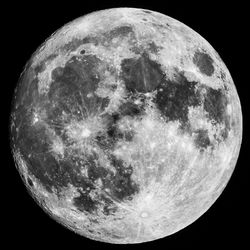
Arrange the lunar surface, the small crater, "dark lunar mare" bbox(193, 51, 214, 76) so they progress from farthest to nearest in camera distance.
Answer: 1. the small crater
2. "dark lunar mare" bbox(193, 51, 214, 76)
3. the lunar surface

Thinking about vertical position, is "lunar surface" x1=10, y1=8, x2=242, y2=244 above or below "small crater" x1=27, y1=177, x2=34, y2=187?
above

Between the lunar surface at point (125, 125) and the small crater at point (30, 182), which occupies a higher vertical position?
the lunar surface at point (125, 125)

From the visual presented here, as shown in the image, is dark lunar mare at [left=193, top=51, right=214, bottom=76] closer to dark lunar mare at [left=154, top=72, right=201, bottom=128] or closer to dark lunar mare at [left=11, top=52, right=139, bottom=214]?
dark lunar mare at [left=154, top=72, right=201, bottom=128]

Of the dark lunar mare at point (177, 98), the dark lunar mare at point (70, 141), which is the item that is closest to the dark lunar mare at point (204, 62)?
the dark lunar mare at point (177, 98)

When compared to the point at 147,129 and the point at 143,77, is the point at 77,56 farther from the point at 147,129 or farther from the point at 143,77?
the point at 147,129

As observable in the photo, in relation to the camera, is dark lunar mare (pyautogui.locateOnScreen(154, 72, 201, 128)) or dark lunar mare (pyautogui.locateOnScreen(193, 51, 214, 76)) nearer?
dark lunar mare (pyautogui.locateOnScreen(154, 72, 201, 128))

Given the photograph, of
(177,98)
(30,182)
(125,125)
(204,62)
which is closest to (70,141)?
(125,125)

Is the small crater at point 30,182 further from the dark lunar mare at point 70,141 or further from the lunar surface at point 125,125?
the dark lunar mare at point 70,141

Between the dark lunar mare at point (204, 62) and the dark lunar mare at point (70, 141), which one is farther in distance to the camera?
the dark lunar mare at point (204, 62)

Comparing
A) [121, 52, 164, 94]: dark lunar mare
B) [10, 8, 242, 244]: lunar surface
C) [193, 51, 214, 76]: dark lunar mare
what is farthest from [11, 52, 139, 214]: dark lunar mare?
[193, 51, 214, 76]: dark lunar mare
